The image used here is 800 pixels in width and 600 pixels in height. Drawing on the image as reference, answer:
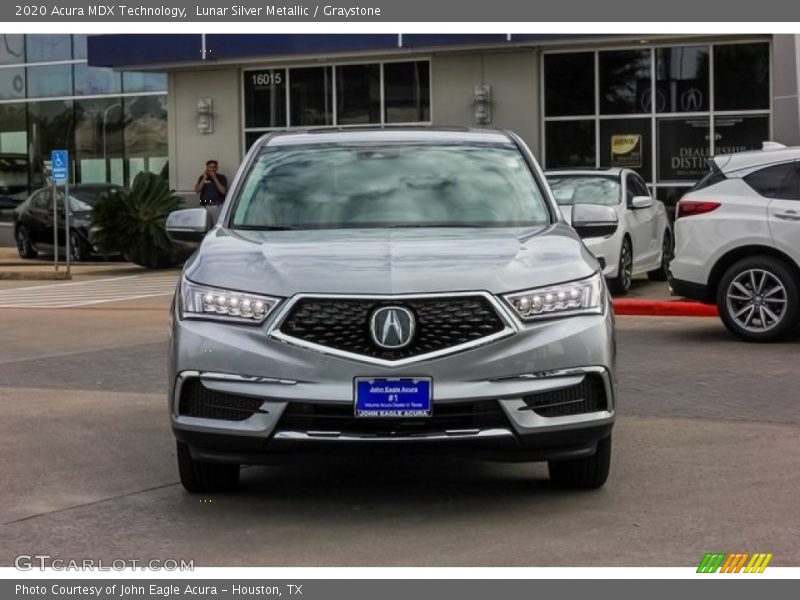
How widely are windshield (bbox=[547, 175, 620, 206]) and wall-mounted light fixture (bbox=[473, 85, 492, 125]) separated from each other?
7069mm

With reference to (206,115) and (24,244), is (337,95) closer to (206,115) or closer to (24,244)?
(206,115)

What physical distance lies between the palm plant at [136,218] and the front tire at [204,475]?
18.2 meters

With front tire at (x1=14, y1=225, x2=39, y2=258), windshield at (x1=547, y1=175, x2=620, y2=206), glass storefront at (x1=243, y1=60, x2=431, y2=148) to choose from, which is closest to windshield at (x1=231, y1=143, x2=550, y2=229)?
windshield at (x1=547, y1=175, x2=620, y2=206)

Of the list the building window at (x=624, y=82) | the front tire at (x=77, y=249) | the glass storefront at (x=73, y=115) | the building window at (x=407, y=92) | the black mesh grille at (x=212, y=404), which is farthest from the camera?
the glass storefront at (x=73, y=115)

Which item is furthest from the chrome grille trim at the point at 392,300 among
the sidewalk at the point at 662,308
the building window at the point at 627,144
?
the building window at the point at 627,144

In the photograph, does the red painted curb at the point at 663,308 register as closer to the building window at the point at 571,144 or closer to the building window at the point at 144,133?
the building window at the point at 571,144

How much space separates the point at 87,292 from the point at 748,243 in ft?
36.5

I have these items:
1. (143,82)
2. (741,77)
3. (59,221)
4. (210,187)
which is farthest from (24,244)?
(741,77)

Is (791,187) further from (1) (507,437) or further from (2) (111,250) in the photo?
(2) (111,250)

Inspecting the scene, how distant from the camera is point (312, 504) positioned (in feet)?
22.6

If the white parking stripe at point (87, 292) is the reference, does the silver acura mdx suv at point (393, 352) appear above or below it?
above

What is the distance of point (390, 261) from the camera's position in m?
6.55

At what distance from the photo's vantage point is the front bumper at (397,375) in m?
6.27

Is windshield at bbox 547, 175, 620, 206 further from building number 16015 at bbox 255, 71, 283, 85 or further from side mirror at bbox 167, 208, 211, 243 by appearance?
side mirror at bbox 167, 208, 211, 243
